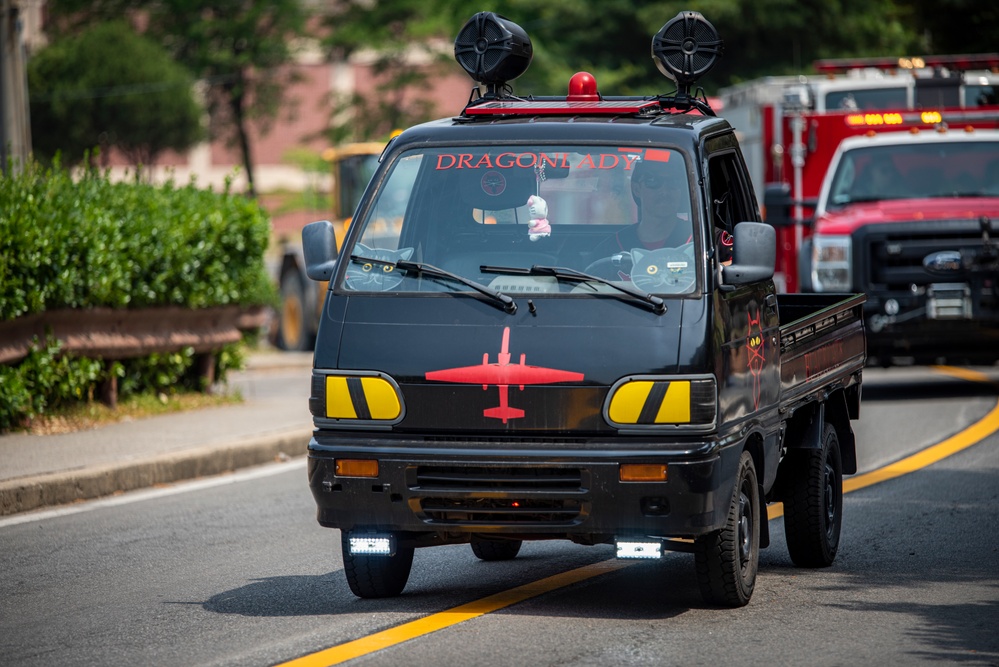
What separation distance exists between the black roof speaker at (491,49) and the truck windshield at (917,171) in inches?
349

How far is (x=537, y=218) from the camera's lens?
696cm

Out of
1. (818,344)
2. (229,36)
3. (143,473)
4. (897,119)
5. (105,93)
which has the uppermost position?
(229,36)

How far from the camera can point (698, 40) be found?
7844mm

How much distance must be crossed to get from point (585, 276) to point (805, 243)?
9.90 metres

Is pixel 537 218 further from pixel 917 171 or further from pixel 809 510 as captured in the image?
pixel 917 171

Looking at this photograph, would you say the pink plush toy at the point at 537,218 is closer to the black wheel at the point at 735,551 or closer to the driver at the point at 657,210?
the driver at the point at 657,210

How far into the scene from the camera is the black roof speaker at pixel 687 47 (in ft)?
25.6

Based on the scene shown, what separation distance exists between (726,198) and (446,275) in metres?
1.57

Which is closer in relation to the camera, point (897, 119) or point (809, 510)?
point (809, 510)

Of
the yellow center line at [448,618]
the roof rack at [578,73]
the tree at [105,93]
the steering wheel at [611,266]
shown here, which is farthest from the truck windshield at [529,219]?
the tree at [105,93]

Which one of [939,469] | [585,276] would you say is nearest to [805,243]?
[939,469]

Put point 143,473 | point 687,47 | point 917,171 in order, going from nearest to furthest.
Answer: point 687,47, point 143,473, point 917,171

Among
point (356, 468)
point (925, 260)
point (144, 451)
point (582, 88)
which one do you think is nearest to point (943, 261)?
point (925, 260)

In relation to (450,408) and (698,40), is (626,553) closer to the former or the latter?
(450,408)
